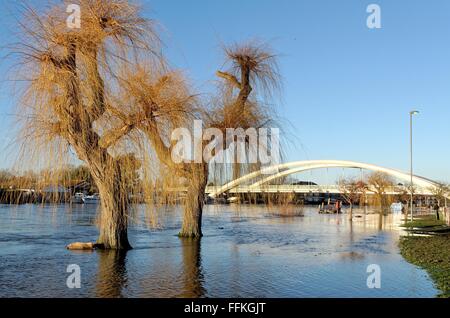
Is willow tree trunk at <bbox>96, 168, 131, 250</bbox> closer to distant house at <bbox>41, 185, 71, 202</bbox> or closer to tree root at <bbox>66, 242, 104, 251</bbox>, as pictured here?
tree root at <bbox>66, 242, 104, 251</bbox>

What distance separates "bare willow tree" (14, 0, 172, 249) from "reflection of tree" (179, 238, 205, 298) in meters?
3.39

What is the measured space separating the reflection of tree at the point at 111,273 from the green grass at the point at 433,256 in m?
6.63

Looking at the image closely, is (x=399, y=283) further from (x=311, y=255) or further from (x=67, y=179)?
(x=67, y=179)

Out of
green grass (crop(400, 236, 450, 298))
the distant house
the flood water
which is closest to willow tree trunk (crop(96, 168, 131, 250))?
the flood water

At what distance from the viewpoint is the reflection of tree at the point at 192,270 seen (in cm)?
995

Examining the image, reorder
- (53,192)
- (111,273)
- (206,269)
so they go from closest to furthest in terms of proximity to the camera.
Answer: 1. (111,273)
2. (206,269)
3. (53,192)

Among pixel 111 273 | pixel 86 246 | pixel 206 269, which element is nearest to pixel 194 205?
pixel 86 246

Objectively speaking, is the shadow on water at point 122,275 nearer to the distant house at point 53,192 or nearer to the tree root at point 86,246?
the tree root at point 86,246

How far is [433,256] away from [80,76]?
12.0m

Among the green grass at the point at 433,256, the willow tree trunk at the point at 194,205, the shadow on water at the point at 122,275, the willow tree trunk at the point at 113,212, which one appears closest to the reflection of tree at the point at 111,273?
the shadow on water at the point at 122,275

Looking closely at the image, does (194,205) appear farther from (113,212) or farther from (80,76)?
(80,76)

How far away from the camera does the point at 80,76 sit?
13.0 m
